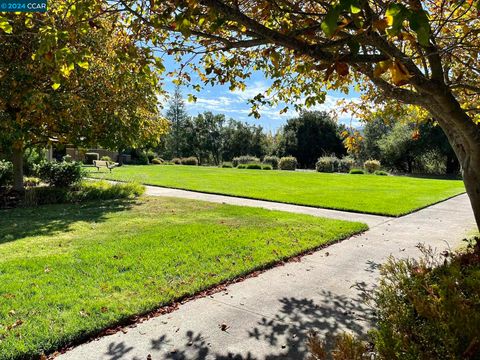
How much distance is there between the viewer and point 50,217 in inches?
356

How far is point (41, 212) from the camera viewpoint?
32.1 ft

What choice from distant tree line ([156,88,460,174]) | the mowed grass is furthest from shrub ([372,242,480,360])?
distant tree line ([156,88,460,174])

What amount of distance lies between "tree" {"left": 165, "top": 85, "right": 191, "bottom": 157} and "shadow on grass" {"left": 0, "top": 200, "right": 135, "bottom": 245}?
132ft

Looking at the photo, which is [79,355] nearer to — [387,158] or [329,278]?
[329,278]

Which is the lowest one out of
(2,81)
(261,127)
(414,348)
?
(414,348)

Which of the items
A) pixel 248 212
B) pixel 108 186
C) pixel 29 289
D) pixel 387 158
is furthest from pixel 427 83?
pixel 387 158

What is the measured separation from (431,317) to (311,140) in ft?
144

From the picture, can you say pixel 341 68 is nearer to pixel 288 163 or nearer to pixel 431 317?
pixel 431 317

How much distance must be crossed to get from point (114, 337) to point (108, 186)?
11.1 metres

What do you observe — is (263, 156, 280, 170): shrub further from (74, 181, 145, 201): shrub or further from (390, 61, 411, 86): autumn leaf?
(390, 61, 411, 86): autumn leaf

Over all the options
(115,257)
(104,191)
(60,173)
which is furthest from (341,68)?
(60,173)

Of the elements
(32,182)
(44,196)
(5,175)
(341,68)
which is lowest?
(44,196)

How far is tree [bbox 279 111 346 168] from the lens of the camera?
147ft

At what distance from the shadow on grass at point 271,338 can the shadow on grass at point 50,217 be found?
185 inches
